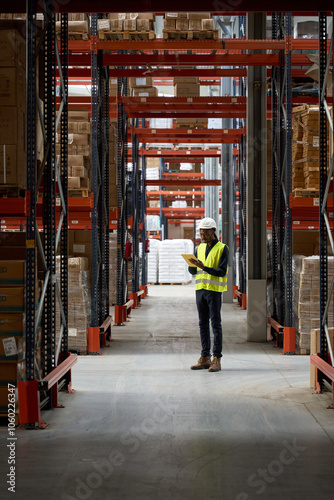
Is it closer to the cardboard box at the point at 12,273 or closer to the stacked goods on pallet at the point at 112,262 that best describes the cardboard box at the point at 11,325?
the cardboard box at the point at 12,273

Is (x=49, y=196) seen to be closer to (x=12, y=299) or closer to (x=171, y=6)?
(x=12, y=299)

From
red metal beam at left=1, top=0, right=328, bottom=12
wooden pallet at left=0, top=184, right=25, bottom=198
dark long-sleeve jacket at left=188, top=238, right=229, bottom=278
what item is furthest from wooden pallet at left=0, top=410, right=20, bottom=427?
red metal beam at left=1, top=0, right=328, bottom=12

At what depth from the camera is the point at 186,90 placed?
13.1 meters

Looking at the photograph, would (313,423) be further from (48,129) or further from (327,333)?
(48,129)

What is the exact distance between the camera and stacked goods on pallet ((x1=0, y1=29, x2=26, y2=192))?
557cm

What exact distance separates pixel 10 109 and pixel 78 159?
421 centimetres

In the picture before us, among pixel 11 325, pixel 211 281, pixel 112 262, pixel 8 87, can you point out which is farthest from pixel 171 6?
pixel 112 262

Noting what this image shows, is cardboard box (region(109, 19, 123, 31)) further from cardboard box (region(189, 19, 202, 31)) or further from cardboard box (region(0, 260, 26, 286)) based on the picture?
cardboard box (region(0, 260, 26, 286))

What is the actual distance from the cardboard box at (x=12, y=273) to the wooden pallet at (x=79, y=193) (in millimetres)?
4165

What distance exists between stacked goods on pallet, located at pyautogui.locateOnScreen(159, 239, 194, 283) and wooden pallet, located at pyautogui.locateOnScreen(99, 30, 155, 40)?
16369 millimetres

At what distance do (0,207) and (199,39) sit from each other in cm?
430

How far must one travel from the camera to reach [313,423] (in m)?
5.38

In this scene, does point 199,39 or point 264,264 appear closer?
point 199,39

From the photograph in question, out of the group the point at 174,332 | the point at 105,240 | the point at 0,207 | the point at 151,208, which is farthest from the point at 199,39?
the point at 151,208
